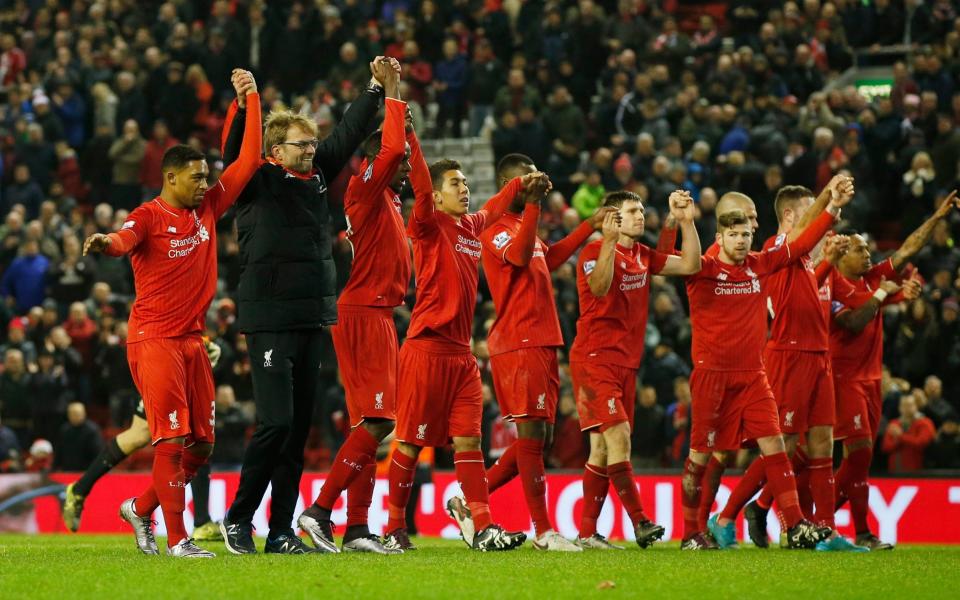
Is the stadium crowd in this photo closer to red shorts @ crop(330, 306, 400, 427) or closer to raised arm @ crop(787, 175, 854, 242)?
raised arm @ crop(787, 175, 854, 242)

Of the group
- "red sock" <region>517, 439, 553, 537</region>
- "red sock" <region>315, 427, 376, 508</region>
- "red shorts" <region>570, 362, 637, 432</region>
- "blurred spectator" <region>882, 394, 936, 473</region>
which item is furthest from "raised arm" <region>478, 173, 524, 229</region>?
"blurred spectator" <region>882, 394, 936, 473</region>

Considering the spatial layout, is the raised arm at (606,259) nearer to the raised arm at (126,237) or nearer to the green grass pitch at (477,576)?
the green grass pitch at (477,576)

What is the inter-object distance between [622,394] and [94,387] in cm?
1113

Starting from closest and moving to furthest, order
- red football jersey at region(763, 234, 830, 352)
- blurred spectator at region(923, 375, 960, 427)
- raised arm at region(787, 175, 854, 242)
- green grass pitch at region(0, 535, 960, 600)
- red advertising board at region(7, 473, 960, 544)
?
green grass pitch at region(0, 535, 960, 600) < raised arm at region(787, 175, 854, 242) < red football jersey at region(763, 234, 830, 352) < red advertising board at region(7, 473, 960, 544) < blurred spectator at region(923, 375, 960, 427)

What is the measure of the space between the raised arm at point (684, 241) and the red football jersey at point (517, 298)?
39.1 inches

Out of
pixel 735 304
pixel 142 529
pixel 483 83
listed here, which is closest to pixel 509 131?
pixel 483 83

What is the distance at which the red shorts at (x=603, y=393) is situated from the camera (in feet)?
35.2

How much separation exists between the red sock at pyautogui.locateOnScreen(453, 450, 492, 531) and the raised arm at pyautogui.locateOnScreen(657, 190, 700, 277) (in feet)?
7.20

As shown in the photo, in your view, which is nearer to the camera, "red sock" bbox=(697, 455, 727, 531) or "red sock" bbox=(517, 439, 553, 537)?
"red sock" bbox=(517, 439, 553, 537)

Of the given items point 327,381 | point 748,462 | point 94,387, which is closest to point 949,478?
point 748,462

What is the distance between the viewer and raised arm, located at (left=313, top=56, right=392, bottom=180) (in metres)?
9.68

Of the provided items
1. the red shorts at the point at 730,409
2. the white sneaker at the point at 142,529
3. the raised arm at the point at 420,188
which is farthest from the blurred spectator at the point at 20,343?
the red shorts at the point at 730,409

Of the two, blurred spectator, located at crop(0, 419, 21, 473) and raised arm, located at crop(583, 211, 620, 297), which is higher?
raised arm, located at crop(583, 211, 620, 297)

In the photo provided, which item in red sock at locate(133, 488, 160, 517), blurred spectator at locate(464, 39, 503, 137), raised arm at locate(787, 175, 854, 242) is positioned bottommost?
red sock at locate(133, 488, 160, 517)
